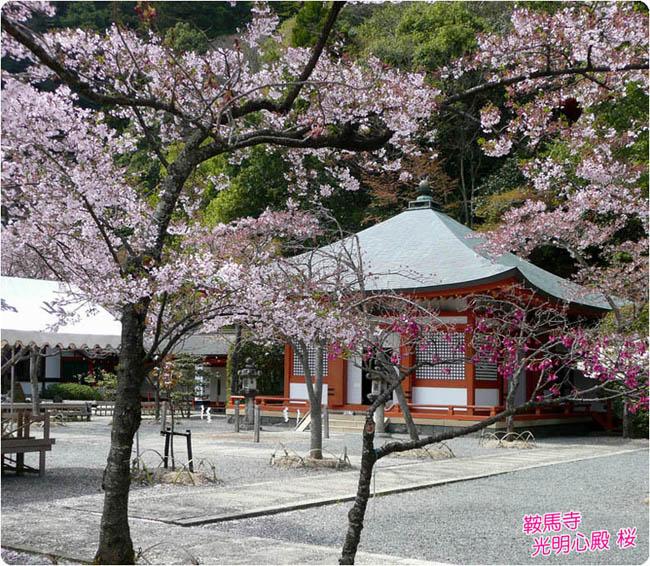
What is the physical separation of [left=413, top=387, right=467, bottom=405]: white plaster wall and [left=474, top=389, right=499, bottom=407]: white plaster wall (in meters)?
0.30

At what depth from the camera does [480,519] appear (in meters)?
8.07

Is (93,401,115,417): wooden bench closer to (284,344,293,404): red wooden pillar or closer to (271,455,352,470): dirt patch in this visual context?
(284,344,293,404): red wooden pillar

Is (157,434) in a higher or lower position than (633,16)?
lower

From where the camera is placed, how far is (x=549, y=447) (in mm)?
16391

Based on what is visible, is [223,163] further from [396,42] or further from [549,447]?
[549,447]

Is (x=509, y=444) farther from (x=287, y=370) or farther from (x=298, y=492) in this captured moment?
(x=298, y=492)

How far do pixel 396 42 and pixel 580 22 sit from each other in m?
24.5

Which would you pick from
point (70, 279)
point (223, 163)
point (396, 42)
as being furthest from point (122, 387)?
point (396, 42)

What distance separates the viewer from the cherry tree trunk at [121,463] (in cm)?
520

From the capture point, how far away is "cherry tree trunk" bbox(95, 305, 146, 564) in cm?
520

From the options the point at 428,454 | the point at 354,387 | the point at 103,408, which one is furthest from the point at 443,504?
the point at 103,408

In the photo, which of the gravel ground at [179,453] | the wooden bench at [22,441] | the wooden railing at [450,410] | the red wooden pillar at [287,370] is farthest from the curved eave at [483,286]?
the wooden bench at [22,441]

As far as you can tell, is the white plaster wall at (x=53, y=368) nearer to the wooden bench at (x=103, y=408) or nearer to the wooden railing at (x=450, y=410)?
the wooden bench at (x=103, y=408)

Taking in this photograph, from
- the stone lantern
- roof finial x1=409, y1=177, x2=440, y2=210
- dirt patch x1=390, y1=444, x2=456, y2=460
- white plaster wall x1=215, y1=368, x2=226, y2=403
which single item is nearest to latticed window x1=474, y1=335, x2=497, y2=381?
dirt patch x1=390, y1=444, x2=456, y2=460
